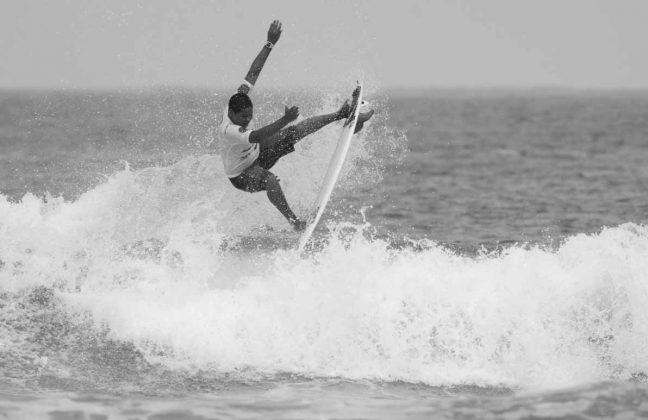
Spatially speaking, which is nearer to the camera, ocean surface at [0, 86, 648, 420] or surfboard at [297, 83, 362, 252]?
ocean surface at [0, 86, 648, 420]

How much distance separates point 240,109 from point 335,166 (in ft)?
5.45

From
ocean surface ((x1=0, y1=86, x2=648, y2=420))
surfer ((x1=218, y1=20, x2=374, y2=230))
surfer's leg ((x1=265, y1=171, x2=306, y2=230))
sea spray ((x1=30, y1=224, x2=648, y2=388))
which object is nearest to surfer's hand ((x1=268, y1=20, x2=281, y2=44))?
surfer ((x1=218, y1=20, x2=374, y2=230))

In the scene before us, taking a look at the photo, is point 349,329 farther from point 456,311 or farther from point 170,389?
point 170,389

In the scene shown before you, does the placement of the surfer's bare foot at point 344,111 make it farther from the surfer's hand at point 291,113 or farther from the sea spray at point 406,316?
the sea spray at point 406,316

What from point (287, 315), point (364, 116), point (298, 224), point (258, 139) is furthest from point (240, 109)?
point (287, 315)

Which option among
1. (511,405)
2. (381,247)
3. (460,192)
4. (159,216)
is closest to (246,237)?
(159,216)

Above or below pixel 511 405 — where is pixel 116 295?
above

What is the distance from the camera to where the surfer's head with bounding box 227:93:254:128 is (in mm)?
9312

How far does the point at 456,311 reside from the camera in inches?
351

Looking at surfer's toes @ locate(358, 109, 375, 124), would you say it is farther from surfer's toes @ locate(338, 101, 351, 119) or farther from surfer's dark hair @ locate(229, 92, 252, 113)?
surfer's dark hair @ locate(229, 92, 252, 113)

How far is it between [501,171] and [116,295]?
21.0 m

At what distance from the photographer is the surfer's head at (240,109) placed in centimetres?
931

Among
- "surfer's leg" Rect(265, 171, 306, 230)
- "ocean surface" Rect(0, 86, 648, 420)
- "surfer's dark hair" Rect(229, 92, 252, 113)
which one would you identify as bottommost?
"ocean surface" Rect(0, 86, 648, 420)

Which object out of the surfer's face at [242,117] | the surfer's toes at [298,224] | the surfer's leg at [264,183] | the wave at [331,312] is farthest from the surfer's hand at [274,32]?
the wave at [331,312]
